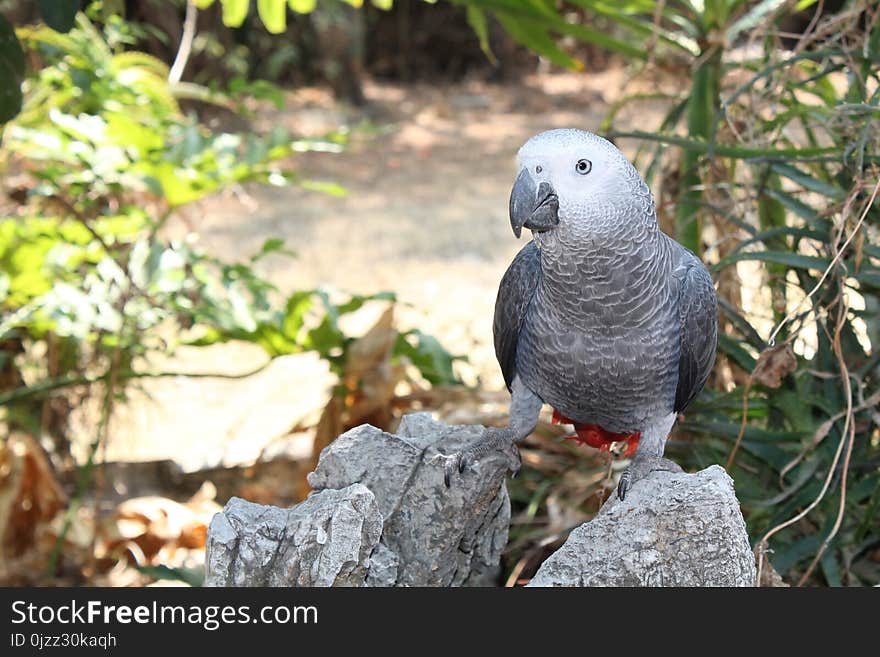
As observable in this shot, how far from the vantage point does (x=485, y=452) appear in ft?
3.17

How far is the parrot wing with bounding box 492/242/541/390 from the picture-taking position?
0.98 meters

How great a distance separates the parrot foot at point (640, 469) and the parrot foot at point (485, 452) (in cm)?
12

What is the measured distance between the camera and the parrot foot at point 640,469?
919 mm

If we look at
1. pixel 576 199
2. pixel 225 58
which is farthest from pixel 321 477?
pixel 225 58

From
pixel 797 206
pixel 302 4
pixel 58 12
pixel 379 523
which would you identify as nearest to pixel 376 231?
pixel 302 4

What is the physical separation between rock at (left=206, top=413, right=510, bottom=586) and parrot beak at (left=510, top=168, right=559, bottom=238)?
283 millimetres

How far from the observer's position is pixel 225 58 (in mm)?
4699

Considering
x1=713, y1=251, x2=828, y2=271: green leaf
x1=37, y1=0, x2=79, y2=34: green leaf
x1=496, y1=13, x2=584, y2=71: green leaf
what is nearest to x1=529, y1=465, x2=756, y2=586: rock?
x1=713, y1=251, x2=828, y2=271: green leaf

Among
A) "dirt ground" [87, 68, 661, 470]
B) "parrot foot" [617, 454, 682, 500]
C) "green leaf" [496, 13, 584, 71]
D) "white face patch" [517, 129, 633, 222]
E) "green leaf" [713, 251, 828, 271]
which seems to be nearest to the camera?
"white face patch" [517, 129, 633, 222]

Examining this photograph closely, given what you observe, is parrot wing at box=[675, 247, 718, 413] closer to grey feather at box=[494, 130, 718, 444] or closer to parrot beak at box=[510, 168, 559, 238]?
grey feather at box=[494, 130, 718, 444]

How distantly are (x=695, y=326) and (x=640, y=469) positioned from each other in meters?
0.16

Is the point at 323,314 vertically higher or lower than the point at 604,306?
lower

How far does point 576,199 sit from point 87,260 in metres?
1.21

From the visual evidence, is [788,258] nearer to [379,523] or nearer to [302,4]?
[379,523]
